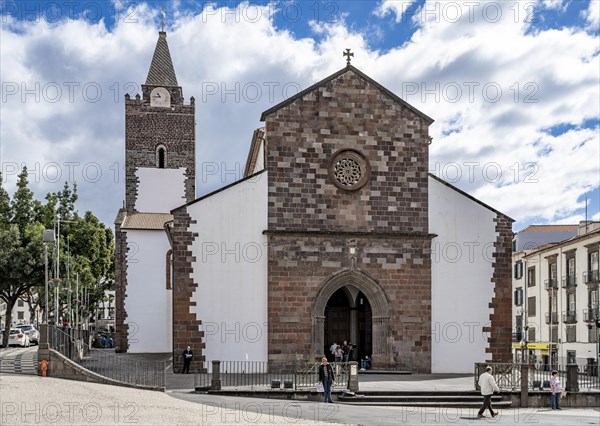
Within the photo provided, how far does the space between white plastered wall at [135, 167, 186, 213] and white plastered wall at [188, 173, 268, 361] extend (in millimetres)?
22356

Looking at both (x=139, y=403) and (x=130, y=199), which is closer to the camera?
(x=139, y=403)

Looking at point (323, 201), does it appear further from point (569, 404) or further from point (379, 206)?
point (569, 404)

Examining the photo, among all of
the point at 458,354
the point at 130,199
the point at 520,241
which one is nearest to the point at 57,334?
the point at 458,354

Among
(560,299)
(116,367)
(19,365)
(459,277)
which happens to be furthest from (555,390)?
(560,299)

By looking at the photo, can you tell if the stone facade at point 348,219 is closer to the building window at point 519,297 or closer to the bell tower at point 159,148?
the bell tower at point 159,148

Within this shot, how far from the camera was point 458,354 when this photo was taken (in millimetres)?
29141

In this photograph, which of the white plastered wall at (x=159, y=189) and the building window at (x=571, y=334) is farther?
the white plastered wall at (x=159, y=189)

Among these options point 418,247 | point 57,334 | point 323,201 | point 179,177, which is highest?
point 179,177

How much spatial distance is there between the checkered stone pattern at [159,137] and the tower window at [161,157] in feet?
0.66

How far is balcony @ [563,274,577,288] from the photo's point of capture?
156 ft

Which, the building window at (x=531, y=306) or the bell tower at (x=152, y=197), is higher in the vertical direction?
the bell tower at (x=152, y=197)

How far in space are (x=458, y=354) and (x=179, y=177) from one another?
88.9 feet

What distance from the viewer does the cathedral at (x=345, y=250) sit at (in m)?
27.8

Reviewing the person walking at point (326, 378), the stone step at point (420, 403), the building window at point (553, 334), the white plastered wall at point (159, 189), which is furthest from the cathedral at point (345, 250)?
the building window at point (553, 334)
